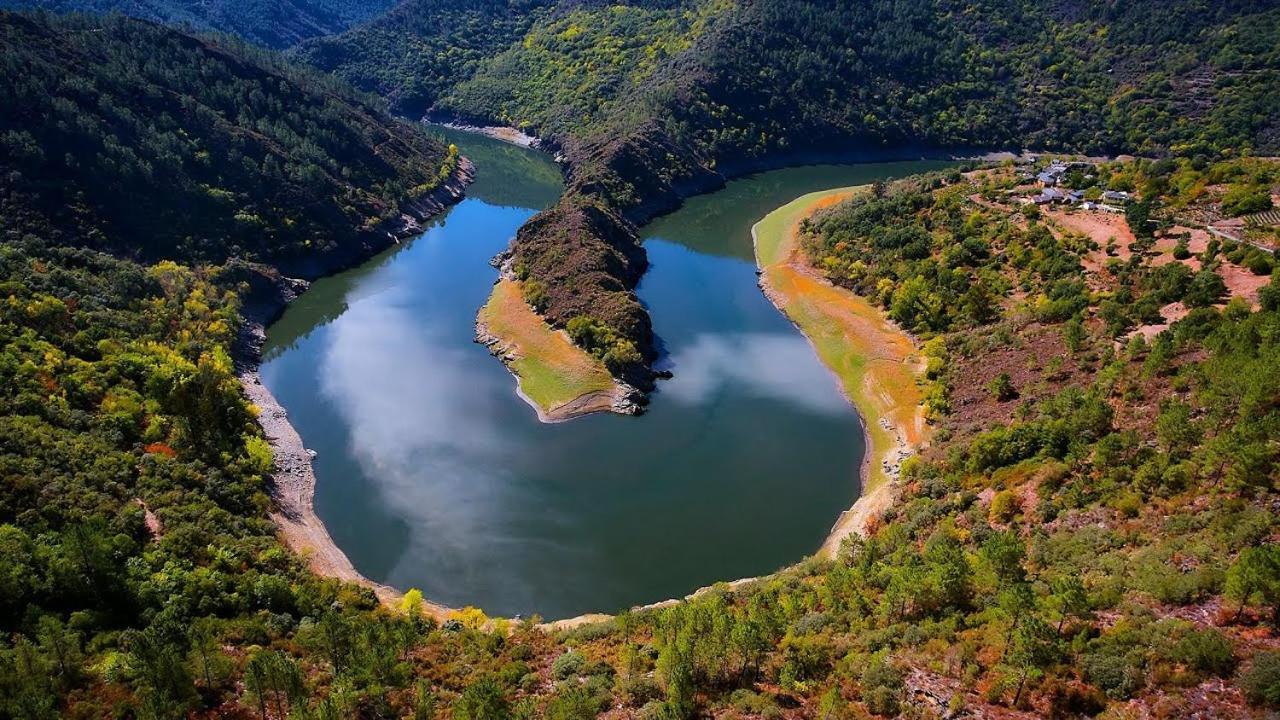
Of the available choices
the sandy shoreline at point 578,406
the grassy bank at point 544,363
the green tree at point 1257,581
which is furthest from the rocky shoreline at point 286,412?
the green tree at point 1257,581

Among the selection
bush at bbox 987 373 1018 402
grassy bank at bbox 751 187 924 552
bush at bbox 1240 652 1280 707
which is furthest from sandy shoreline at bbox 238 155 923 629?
bush at bbox 1240 652 1280 707

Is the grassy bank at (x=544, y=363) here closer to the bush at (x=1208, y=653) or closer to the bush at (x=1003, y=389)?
the bush at (x=1003, y=389)

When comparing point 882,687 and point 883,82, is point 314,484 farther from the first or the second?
point 883,82

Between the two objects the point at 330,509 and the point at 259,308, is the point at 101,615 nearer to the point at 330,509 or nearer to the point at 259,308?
the point at 330,509

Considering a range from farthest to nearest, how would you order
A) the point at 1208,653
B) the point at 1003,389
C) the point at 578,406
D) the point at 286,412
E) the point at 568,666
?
the point at 286,412 → the point at 578,406 → the point at 1003,389 → the point at 568,666 → the point at 1208,653

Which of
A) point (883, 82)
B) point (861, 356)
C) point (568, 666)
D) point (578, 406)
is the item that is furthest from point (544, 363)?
point (883, 82)

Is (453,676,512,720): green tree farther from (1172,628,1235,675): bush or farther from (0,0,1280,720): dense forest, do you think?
(1172,628,1235,675): bush

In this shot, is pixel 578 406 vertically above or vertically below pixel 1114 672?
below

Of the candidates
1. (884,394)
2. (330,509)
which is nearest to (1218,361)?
(884,394)
